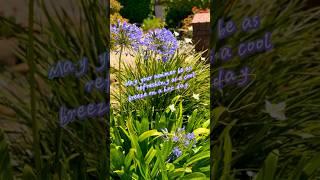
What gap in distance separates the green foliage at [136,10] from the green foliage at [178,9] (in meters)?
0.88

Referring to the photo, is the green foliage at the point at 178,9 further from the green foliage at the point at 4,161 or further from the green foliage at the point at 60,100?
the green foliage at the point at 4,161

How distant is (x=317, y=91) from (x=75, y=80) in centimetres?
140

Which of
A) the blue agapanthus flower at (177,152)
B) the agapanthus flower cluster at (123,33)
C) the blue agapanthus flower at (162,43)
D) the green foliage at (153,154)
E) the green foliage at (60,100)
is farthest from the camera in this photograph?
the blue agapanthus flower at (162,43)

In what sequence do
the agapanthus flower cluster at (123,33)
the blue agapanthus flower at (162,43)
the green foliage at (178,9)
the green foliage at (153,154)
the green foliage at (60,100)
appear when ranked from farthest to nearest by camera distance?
the green foliage at (178,9) → the blue agapanthus flower at (162,43) → the agapanthus flower cluster at (123,33) → the green foliage at (153,154) → the green foliage at (60,100)

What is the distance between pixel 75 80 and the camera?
2.93 m

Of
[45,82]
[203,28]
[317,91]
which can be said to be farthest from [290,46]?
[203,28]

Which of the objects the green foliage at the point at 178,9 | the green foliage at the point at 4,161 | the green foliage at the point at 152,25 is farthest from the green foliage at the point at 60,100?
the green foliage at the point at 178,9

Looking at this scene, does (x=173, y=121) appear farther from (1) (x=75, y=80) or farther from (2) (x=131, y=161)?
(1) (x=75, y=80)

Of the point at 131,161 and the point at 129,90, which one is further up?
the point at 129,90

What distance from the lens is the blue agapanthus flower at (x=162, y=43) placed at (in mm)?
5957

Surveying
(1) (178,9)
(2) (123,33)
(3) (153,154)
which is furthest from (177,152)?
(1) (178,9)

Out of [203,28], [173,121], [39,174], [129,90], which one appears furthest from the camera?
[203,28]

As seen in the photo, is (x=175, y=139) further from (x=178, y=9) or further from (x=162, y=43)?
(x=178, y=9)

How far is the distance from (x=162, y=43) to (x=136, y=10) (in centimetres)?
1345
